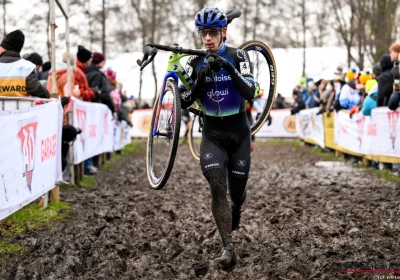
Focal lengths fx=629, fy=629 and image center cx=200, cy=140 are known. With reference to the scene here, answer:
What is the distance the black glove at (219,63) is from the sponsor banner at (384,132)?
7.14m

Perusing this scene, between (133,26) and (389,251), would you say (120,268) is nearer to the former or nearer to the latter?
(389,251)

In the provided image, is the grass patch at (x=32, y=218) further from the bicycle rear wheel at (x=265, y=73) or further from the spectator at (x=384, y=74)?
the spectator at (x=384, y=74)

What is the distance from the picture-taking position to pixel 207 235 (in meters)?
6.91

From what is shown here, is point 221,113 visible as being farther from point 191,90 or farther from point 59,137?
point 59,137

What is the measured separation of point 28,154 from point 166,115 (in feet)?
5.51

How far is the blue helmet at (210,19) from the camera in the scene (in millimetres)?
5664

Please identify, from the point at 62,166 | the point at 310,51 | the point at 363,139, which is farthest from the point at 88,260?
the point at 310,51

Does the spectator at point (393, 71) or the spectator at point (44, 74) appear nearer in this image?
the spectator at point (44, 74)

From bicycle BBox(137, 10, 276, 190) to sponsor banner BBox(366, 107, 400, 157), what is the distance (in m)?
5.98

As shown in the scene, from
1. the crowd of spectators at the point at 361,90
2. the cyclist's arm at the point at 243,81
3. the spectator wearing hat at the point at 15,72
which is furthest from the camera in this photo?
the crowd of spectators at the point at 361,90

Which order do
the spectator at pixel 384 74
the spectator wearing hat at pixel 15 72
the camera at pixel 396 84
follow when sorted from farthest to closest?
the spectator at pixel 384 74 < the camera at pixel 396 84 < the spectator wearing hat at pixel 15 72

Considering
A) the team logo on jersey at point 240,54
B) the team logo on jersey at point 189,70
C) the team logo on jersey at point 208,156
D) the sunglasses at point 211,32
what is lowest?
the team logo on jersey at point 208,156

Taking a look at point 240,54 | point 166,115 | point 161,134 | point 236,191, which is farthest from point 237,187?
point 240,54

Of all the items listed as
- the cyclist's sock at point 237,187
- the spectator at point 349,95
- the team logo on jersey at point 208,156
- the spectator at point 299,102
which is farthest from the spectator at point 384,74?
the spectator at point 299,102
